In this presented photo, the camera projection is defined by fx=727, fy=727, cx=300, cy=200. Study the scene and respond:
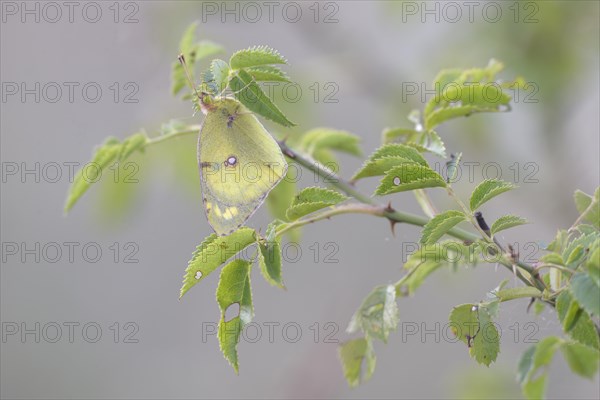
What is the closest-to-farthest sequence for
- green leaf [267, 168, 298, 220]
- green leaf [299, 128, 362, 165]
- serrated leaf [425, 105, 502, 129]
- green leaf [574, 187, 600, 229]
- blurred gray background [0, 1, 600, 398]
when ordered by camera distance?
1. green leaf [574, 187, 600, 229]
2. serrated leaf [425, 105, 502, 129]
3. green leaf [299, 128, 362, 165]
4. green leaf [267, 168, 298, 220]
5. blurred gray background [0, 1, 600, 398]

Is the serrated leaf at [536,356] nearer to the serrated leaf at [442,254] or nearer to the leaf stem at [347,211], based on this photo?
the serrated leaf at [442,254]

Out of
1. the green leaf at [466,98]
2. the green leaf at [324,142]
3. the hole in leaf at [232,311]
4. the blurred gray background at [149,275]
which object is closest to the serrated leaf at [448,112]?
the green leaf at [466,98]

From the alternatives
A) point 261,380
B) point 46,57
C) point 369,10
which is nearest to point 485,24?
point 369,10

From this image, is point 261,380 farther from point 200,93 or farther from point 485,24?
→ point 200,93

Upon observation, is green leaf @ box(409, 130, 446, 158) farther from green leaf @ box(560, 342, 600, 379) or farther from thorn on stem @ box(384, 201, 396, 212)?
green leaf @ box(560, 342, 600, 379)

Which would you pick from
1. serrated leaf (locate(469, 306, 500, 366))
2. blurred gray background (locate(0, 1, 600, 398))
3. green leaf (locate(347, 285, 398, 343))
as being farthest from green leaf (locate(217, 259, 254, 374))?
blurred gray background (locate(0, 1, 600, 398))
